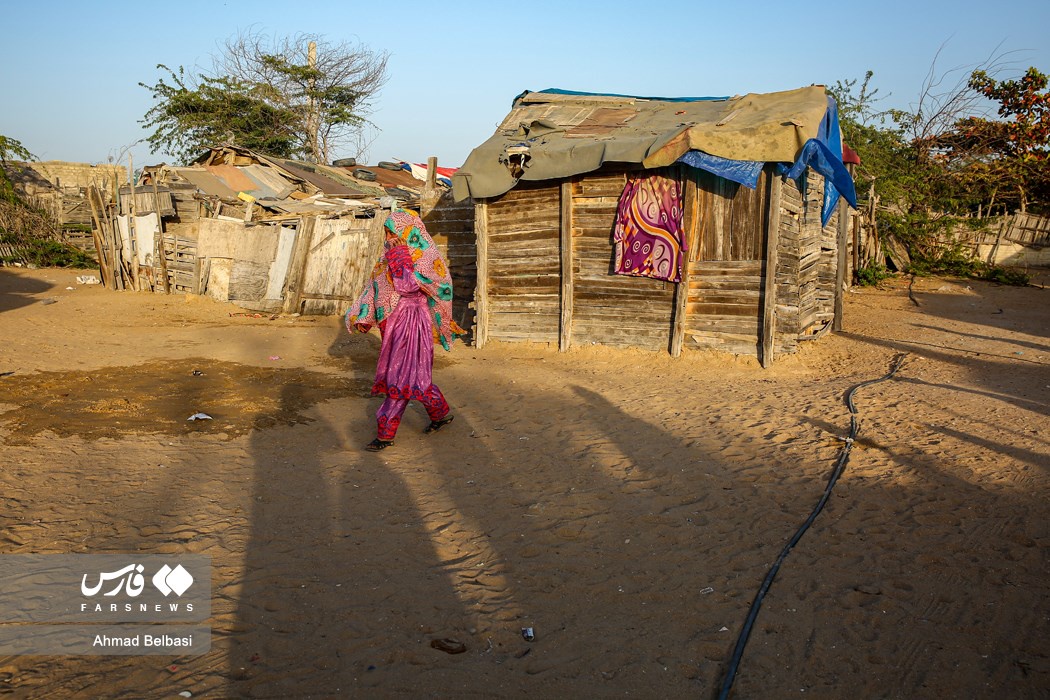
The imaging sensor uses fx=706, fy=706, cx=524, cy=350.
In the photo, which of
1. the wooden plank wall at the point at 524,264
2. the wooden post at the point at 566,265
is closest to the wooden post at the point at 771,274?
the wooden post at the point at 566,265

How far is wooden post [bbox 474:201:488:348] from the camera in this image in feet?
32.0

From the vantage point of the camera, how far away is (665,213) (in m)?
8.55

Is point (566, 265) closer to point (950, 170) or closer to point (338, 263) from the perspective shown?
point (338, 263)

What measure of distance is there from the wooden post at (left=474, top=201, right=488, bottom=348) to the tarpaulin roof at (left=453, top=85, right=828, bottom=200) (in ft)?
1.37

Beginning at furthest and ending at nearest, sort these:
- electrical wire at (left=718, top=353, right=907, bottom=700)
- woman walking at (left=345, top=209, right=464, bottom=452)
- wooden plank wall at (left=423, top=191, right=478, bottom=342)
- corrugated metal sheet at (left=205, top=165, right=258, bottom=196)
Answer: corrugated metal sheet at (left=205, top=165, right=258, bottom=196)
wooden plank wall at (left=423, top=191, right=478, bottom=342)
woman walking at (left=345, top=209, right=464, bottom=452)
electrical wire at (left=718, top=353, right=907, bottom=700)

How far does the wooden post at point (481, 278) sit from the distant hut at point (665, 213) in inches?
0.8

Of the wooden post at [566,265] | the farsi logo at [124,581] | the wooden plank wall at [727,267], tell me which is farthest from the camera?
the wooden post at [566,265]

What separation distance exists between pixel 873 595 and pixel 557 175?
6.58 metres

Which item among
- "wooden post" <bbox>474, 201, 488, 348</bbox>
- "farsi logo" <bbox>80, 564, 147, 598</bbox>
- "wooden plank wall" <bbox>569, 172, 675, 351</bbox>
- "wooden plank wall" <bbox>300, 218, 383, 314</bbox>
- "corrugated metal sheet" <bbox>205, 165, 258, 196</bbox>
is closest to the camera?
"farsi logo" <bbox>80, 564, 147, 598</bbox>

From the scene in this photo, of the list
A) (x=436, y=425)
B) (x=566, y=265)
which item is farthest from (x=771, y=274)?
(x=436, y=425)

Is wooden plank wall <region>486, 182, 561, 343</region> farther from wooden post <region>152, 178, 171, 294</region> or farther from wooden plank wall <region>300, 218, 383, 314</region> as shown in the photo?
wooden post <region>152, 178, 171, 294</region>

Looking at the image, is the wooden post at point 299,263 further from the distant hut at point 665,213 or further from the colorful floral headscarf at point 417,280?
the colorful floral headscarf at point 417,280

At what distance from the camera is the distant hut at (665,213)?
7.95 meters

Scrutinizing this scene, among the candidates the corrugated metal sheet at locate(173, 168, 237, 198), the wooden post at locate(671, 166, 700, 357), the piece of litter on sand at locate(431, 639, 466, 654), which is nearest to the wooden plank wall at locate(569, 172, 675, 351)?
the wooden post at locate(671, 166, 700, 357)
